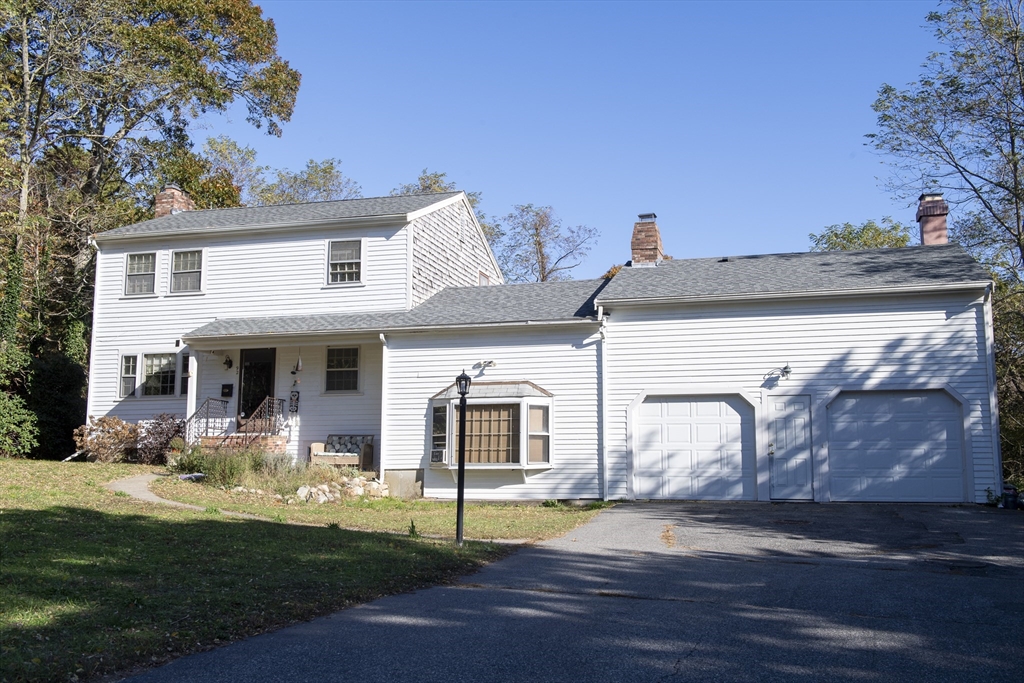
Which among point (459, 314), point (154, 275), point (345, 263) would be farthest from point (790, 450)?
point (154, 275)

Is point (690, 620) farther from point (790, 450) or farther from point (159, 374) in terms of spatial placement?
point (159, 374)

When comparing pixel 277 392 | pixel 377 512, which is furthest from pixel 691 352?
pixel 277 392

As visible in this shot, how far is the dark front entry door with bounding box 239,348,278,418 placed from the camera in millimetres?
20984

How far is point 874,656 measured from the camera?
6.30 metres

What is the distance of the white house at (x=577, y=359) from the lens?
16250mm

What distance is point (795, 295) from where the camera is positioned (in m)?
16.8

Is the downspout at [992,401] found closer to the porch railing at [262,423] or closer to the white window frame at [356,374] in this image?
the white window frame at [356,374]

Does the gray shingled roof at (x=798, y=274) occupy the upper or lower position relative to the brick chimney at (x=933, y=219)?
lower

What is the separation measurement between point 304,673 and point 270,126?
3270cm

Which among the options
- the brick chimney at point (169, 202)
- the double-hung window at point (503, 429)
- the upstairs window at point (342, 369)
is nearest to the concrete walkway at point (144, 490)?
the upstairs window at point (342, 369)

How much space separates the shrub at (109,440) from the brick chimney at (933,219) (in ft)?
63.4

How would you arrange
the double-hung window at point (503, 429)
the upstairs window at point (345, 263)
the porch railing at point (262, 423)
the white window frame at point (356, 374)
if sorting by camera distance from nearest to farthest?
the double-hung window at point (503, 429), the porch railing at point (262, 423), the white window frame at point (356, 374), the upstairs window at point (345, 263)

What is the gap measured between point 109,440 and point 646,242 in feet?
45.5

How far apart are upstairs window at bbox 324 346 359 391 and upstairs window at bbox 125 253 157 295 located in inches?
225
